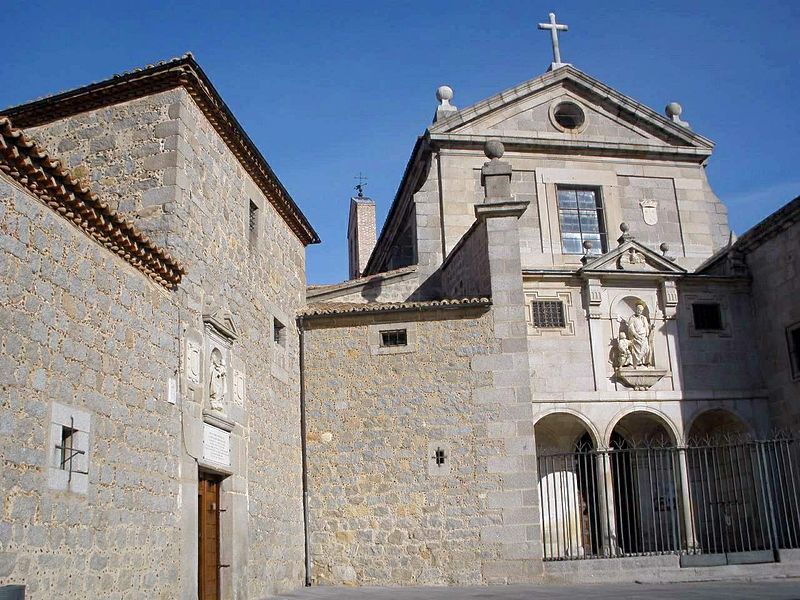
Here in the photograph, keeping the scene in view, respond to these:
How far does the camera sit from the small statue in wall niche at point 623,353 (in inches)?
682

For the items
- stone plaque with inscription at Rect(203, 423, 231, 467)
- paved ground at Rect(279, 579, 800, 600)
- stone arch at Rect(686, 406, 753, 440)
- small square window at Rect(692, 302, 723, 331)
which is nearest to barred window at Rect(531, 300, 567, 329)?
small square window at Rect(692, 302, 723, 331)

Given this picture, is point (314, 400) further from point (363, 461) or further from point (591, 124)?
point (591, 124)

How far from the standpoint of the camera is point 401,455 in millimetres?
14539

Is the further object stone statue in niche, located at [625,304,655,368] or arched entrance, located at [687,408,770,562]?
stone statue in niche, located at [625,304,655,368]

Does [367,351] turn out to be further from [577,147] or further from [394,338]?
[577,147]

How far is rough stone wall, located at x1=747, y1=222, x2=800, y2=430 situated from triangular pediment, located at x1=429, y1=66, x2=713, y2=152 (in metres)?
4.97

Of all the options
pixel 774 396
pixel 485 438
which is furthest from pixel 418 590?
pixel 774 396

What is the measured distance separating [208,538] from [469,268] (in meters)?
7.56

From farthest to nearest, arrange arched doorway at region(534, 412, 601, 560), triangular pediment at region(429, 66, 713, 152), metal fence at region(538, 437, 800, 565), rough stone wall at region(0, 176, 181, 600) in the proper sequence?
1. triangular pediment at region(429, 66, 713, 152)
2. arched doorway at region(534, 412, 601, 560)
3. metal fence at region(538, 437, 800, 565)
4. rough stone wall at region(0, 176, 181, 600)

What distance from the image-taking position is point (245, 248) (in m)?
13.5

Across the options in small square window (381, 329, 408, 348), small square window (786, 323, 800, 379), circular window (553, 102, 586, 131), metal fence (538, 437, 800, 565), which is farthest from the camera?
circular window (553, 102, 586, 131)

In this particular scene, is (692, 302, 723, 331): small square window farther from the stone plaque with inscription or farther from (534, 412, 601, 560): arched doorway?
the stone plaque with inscription

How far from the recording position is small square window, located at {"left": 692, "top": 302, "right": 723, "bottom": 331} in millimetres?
18062

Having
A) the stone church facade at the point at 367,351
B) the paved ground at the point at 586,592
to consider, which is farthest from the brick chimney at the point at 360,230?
the paved ground at the point at 586,592
